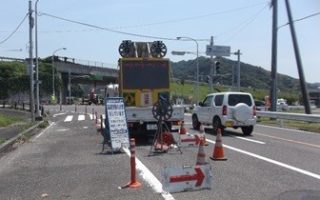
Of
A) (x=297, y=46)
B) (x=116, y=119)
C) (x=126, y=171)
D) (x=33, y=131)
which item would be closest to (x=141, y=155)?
(x=116, y=119)

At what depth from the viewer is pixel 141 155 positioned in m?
16.4

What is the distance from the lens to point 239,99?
82.3 ft

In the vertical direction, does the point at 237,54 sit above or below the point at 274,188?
above

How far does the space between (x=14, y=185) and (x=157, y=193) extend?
10.8 feet

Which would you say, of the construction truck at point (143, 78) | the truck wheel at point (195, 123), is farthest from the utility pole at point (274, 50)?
the construction truck at point (143, 78)

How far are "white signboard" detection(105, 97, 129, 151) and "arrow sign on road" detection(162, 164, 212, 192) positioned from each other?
7.64m

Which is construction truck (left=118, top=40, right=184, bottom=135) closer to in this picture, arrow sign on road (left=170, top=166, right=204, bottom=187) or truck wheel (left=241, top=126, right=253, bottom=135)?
truck wheel (left=241, top=126, right=253, bottom=135)

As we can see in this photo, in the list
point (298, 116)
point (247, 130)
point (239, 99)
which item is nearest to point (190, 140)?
point (247, 130)

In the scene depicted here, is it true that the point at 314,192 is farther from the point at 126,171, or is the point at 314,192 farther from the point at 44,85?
the point at 44,85

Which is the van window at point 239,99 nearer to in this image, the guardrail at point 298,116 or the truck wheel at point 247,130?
the truck wheel at point 247,130

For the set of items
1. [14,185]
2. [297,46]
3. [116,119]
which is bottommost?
[14,185]

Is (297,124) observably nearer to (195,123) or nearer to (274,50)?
(274,50)

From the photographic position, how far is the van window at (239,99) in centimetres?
2496

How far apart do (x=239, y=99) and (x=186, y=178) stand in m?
15.8
